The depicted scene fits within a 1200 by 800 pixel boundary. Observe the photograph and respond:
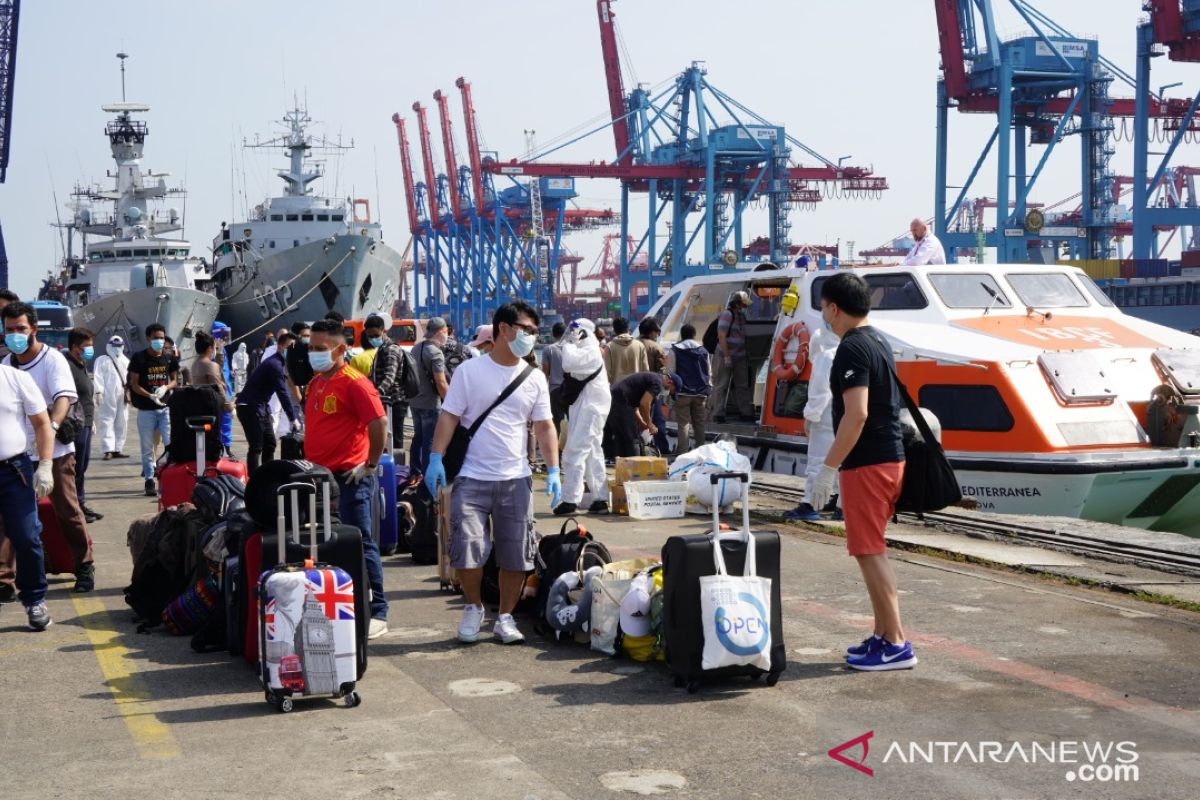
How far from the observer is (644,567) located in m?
7.41

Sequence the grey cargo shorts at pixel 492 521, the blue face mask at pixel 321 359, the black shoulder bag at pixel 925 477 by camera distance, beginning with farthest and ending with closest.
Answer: the blue face mask at pixel 321 359
the grey cargo shorts at pixel 492 521
the black shoulder bag at pixel 925 477

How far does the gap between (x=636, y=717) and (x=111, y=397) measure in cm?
1490

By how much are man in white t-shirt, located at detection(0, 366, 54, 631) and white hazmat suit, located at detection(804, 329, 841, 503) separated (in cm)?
624

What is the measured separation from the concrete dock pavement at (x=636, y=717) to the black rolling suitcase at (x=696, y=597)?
Answer: 12cm

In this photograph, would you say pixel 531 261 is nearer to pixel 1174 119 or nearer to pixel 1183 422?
pixel 1174 119

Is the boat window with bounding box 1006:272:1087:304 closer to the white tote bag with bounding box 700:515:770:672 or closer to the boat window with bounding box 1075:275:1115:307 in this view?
the boat window with bounding box 1075:275:1115:307

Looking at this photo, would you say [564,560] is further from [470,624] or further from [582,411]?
[582,411]

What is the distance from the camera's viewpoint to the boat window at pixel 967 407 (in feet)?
40.3

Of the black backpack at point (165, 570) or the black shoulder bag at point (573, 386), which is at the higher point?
the black shoulder bag at point (573, 386)

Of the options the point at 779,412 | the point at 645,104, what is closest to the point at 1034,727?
the point at 779,412

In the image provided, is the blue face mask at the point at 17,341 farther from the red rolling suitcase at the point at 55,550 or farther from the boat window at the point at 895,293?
the boat window at the point at 895,293

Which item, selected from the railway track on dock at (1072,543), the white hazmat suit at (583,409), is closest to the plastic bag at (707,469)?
the white hazmat suit at (583,409)

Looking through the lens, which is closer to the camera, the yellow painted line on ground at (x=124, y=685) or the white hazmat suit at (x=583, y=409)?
the yellow painted line on ground at (x=124, y=685)

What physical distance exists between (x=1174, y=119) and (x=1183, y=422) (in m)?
60.8
